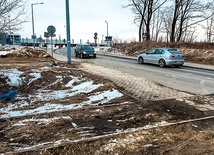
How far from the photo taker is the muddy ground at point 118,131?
378 cm

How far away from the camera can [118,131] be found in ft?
15.1

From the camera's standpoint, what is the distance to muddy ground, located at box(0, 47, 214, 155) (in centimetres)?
378

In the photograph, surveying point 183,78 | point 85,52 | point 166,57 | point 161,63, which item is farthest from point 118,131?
point 85,52

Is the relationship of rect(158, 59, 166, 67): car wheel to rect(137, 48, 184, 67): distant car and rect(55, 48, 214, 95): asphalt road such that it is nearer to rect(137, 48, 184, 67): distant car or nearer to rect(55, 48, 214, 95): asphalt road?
rect(137, 48, 184, 67): distant car

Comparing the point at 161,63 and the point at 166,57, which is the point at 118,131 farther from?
the point at 161,63

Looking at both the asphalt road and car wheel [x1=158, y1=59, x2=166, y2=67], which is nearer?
the asphalt road

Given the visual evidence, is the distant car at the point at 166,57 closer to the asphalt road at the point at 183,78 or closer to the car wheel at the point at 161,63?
the car wheel at the point at 161,63

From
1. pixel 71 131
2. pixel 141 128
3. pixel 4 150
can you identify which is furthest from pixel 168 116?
pixel 4 150

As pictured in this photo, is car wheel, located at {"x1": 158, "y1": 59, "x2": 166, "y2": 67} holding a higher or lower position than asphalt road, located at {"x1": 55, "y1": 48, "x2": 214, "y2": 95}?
higher

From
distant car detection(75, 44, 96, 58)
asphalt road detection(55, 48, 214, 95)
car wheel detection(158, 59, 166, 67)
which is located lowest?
asphalt road detection(55, 48, 214, 95)

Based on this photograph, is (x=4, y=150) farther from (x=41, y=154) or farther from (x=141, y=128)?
(x=141, y=128)

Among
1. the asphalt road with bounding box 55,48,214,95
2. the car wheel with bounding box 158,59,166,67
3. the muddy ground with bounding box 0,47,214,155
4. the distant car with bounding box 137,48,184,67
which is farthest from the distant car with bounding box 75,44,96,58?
the muddy ground with bounding box 0,47,214,155

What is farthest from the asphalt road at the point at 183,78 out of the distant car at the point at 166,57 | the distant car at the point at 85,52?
the distant car at the point at 85,52

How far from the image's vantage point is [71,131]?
4582 millimetres
